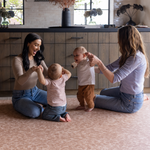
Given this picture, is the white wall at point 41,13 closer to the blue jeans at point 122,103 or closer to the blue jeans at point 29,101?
the blue jeans at point 29,101

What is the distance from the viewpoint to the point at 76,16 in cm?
471

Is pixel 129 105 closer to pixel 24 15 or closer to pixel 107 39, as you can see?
pixel 107 39

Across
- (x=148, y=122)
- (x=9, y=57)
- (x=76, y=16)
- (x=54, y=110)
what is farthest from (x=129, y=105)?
(x=76, y=16)

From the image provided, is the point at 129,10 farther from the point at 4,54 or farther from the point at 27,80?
the point at 27,80

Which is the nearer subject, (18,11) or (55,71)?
(55,71)

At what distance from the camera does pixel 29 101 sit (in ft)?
7.20

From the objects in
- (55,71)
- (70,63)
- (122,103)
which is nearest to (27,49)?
(55,71)

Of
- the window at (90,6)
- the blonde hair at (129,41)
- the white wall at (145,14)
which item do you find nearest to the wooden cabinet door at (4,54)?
the blonde hair at (129,41)

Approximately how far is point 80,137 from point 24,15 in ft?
11.6

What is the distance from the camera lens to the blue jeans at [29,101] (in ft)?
6.82

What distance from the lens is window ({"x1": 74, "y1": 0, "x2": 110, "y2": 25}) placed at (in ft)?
15.5

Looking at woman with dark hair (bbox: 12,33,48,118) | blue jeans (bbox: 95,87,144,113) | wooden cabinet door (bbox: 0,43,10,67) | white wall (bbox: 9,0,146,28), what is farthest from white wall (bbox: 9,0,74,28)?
blue jeans (bbox: 95,87,144,113)

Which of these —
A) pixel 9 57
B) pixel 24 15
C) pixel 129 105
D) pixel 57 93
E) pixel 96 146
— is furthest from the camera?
pixel 24 15

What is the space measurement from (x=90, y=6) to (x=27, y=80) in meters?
3.13
